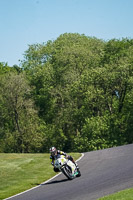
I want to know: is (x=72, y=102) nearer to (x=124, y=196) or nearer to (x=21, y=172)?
(x=21, y=172)

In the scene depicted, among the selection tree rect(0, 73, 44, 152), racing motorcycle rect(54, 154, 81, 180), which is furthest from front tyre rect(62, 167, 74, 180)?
tree rect(0, 73, 44, 152)

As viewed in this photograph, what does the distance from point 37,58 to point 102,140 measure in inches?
1237

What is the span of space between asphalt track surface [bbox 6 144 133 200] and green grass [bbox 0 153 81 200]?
1041 mm

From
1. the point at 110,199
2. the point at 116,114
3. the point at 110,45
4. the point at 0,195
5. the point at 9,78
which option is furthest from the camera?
the point at 110,45

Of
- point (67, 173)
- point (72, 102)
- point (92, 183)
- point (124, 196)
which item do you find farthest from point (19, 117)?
point (124, 196)

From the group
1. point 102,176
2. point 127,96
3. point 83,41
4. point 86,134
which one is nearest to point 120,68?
point 127,96

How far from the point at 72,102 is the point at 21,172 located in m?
36.2

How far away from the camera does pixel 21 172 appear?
27125mm

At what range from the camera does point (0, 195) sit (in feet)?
66.0

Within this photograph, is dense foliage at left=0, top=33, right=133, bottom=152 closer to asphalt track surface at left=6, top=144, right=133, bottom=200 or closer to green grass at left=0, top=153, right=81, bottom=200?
green grass at left=0, top=153, right=81, bottom=200

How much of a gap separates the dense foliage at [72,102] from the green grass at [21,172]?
21.5 metres

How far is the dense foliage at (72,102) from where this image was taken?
186 ft

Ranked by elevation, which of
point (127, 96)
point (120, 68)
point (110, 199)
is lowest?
point (110, 199)

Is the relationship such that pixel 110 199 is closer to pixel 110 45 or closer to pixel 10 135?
pixel 10 135
